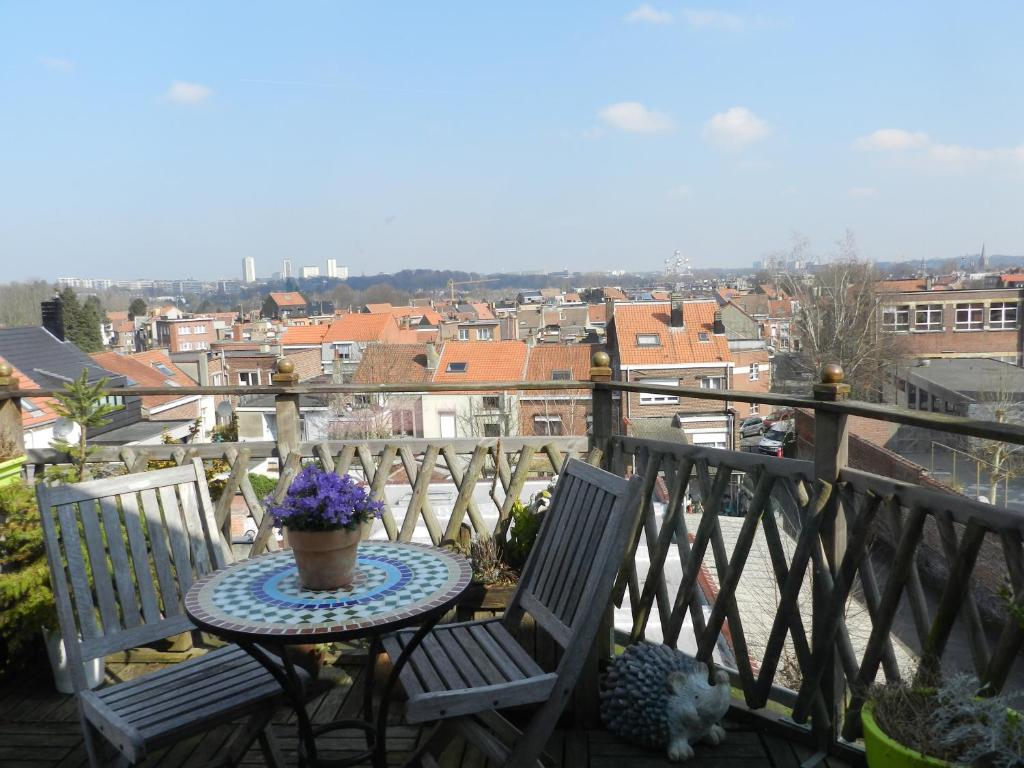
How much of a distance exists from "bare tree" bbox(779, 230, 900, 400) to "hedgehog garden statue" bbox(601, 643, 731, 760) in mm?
30658

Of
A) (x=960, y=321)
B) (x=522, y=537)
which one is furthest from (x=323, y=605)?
(x=960, y=321)

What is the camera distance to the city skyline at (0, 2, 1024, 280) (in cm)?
1705

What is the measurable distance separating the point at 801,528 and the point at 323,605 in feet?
5.15

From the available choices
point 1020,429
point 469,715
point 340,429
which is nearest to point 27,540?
point 469,715

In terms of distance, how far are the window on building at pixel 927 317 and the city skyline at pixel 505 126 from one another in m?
3.84

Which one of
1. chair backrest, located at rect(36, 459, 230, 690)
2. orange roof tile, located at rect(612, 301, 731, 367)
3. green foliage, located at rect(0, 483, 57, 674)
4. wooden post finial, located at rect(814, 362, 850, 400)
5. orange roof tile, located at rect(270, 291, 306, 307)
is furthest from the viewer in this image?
orange roof tile, located at rect(270, 291, 306, 307)

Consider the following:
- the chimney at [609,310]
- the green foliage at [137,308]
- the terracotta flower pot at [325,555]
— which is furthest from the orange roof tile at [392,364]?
the green foliage at [137,308]

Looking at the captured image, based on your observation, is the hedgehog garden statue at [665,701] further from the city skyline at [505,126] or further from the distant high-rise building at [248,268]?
the distant high-rise building at [248,268]

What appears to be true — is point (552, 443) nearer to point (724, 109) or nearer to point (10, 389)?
point (10, 389)

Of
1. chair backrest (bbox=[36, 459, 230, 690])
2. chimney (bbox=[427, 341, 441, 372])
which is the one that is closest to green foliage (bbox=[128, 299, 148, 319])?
chimney (bbox=[427, 341, 441, 372])

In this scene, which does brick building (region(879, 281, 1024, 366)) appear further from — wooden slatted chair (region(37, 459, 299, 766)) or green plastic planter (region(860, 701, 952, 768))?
wooden slatted chair (region(37, 459, 299, 766))

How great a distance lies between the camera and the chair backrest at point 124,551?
2305mm

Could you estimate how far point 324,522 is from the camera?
2.03 m

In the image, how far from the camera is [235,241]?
46906 mm
